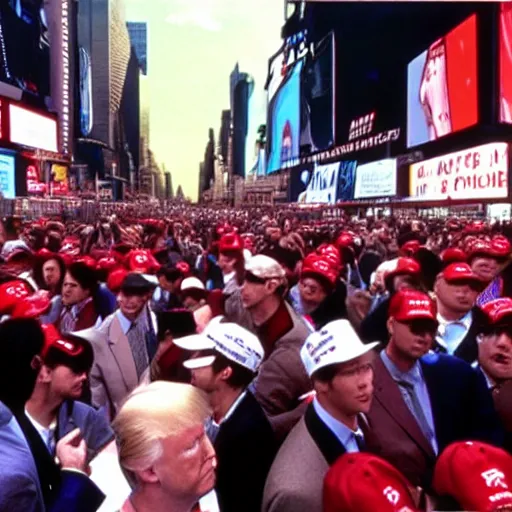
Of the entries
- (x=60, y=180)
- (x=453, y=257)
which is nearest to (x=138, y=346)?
(x=453, y=257)

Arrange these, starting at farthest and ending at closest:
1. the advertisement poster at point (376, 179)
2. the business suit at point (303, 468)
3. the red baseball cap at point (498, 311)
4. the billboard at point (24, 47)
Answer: the billboard at point (24, 47) → the advertisement poster at point (376, 179) → the red baseball cap at point (498, 311) → the business suit at point (303, 468)

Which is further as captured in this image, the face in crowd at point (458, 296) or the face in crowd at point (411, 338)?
the face in crowd at point (458, 296)

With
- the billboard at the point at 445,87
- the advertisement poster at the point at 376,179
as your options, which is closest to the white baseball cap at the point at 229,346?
the billboard at the point at 445,87

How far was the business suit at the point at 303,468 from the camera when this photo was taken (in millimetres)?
2930

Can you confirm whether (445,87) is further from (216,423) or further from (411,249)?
(216,423)

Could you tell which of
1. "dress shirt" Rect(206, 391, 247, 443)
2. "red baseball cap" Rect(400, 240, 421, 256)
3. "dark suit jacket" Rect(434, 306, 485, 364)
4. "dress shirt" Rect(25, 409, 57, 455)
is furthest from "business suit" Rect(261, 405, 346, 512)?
"red baseball cap" Rect(400, 240, 421, 256)

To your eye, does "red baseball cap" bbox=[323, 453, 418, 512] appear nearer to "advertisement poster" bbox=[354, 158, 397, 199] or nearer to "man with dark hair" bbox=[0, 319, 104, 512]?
"man with dark hair" bbox=[0, 319, 104, 512]

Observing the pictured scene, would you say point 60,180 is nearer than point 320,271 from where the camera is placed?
No

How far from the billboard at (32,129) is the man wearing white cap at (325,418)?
52.7 m

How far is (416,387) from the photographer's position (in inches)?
159

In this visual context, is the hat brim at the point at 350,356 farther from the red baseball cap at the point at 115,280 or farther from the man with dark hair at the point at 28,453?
the red baseball cap at the point at 115,280

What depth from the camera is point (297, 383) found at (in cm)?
443

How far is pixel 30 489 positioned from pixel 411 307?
232 cm

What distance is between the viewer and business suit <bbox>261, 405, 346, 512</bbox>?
2.93 metres
